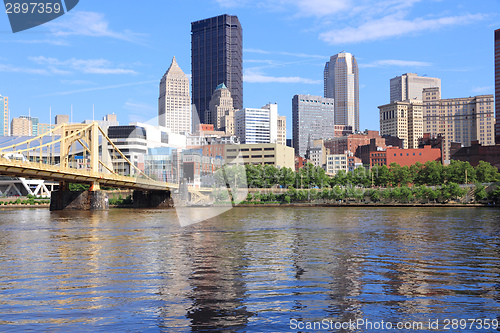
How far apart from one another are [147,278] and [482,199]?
389ft

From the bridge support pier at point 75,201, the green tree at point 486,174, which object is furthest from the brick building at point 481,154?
the bridge support pier at point 75,201

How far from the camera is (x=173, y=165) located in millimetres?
137125

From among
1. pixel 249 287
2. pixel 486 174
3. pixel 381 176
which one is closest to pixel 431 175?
pixel 381 176

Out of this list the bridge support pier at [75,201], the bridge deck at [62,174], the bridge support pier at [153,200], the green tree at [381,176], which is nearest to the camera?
the bridge deck at [62,174]

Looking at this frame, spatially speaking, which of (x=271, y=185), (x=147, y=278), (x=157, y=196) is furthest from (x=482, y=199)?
(x=147, y=278)

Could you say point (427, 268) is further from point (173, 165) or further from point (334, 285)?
point (173, 165)

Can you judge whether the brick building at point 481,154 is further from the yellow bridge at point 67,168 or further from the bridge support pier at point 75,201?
the bridge support pier at point 75,201

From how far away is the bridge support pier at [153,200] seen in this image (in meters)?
121

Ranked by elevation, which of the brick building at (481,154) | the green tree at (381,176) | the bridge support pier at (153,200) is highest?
the brick building at (481,154)

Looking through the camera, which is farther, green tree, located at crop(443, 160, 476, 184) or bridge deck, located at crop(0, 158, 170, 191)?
green tree, located at crop(443, 160, 476, 184)

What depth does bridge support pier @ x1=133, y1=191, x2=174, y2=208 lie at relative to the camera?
120938mm

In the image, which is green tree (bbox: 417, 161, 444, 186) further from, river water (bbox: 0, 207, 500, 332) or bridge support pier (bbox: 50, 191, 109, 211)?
river water (bbox: 0, 207, 500, 332)

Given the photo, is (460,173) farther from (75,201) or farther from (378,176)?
(75,201)

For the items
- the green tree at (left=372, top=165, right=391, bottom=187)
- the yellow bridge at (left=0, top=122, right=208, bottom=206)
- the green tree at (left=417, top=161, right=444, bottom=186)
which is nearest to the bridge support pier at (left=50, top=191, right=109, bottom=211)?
the yellow bridge at (left=0, top=122, right=208, bottom=206)
